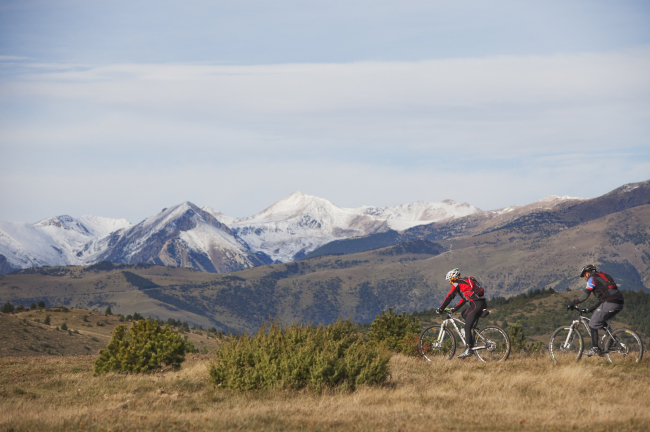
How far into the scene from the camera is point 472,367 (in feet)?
60.5

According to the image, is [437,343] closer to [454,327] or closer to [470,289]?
[454,327]

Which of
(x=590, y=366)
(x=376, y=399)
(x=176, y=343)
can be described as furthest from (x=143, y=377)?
(x=590, y=366)

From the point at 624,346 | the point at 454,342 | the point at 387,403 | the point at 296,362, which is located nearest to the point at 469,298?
the point at 454,342

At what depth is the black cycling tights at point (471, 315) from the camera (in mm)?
18547

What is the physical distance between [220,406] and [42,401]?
16.3 feet

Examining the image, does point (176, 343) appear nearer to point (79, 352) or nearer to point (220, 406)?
point (220, 406)

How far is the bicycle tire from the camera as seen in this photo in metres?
18.8

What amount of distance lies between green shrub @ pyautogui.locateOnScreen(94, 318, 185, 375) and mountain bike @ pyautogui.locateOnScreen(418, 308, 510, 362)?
8822 mm

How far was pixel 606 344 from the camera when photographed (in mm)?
18156

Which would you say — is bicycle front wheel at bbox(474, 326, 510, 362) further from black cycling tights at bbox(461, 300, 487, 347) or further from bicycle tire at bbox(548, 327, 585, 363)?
bicycle tire at bbox(548, 327, 585, 363)

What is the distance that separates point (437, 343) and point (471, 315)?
2.24m

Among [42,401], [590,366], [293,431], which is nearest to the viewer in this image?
[293,431]

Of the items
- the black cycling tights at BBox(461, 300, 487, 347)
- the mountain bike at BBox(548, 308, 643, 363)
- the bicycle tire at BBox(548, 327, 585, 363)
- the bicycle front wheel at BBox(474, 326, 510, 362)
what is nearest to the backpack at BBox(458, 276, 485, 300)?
the black cycling tights at BBox(461, 300, 487, 347)

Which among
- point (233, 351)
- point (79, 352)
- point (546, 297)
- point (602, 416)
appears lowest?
point (546, 297)
